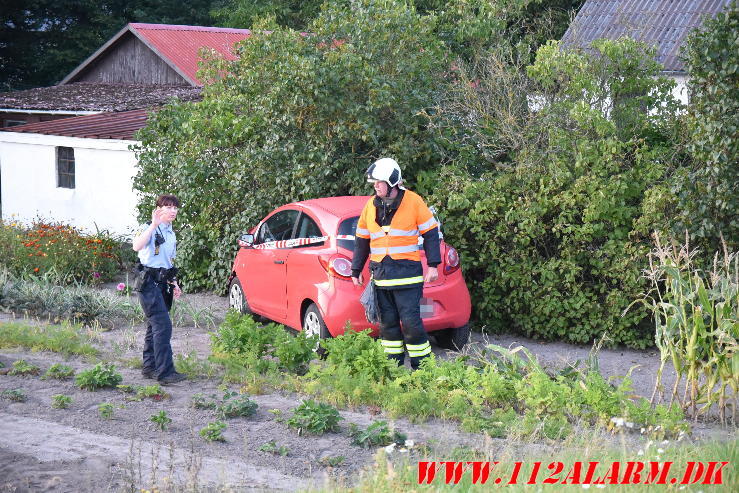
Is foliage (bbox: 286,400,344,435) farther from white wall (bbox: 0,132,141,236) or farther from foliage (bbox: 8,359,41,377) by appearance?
white wall (bbox: 0,132,141,236)

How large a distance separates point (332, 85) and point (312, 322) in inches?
155

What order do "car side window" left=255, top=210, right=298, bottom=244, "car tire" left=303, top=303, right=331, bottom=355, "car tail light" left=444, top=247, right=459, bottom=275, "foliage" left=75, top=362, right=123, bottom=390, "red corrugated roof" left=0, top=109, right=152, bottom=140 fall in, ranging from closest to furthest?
1. "foliage" left=75, top=362, right=123, bottom=390
2. "car tire" left=303, top=303, right=331, bottom=355
3. "car tail light" left=444, top=247, right=459, bottom=275
4. "car side window" left=255, top=210, right=298, bottom=244
5. "red corrugated roof" left=0, top=109, right=152, bottom=140

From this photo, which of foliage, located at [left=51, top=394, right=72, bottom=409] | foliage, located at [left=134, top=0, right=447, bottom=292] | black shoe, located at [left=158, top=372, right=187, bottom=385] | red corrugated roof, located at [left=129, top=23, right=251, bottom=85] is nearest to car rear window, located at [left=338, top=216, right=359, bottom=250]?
black shoe, located at [left=158, top=372, right=187, bottom=385]

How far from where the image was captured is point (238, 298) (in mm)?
11805

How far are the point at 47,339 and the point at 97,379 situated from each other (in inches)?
83.2

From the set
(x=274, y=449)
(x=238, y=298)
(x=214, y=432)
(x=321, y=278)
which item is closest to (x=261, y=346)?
(x=321, y=278)

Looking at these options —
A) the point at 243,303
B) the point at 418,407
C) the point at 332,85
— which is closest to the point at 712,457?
the point at 418,407

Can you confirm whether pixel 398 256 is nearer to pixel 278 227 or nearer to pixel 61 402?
pixel 278 227

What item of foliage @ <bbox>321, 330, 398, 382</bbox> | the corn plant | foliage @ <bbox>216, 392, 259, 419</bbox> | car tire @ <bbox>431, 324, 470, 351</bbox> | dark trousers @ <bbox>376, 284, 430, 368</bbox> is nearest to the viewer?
foliage @ <bbox>216, 392, 259, 419</bbox>

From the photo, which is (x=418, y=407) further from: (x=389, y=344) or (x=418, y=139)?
(x=418, y=139)

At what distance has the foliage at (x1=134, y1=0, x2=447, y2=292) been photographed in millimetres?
12406

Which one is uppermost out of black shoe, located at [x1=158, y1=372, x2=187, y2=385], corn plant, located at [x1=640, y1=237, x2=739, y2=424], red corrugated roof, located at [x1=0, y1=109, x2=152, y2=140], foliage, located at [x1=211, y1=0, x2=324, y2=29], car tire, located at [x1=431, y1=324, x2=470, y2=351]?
foliage, located at [x1=211, y1=0, x2=324, y2=29]

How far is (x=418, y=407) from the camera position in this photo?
22.7ft

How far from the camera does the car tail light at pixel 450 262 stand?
9828mm
